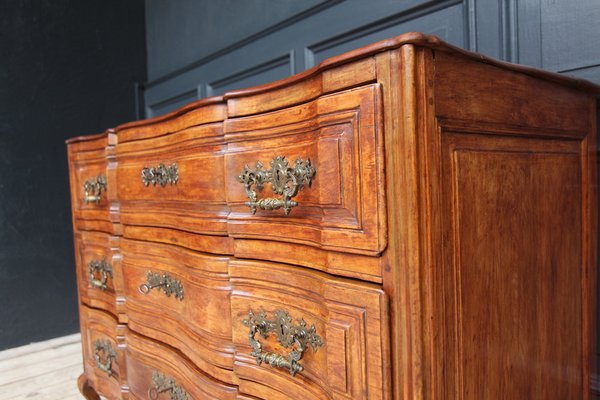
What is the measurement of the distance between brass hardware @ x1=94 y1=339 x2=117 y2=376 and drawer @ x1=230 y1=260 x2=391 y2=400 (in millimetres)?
671

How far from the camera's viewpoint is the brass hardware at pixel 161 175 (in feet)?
3.29

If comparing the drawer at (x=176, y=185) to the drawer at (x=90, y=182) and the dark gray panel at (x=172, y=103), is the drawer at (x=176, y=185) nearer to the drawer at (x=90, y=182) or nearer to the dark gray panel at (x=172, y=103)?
the drawer at (x=90, y=182)

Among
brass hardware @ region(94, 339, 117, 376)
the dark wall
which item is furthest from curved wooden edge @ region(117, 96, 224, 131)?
the dark wall

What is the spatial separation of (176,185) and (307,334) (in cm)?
46

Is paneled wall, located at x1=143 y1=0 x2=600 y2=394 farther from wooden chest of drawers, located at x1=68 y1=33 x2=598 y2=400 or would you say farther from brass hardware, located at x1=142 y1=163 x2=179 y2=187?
brass hardware, located at x1=142 y1=163 x2=179 y2=187

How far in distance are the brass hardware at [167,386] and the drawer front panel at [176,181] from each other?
1.23ft

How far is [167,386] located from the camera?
43.1 inches

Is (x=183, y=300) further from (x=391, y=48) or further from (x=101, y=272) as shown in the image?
(x=391, y=48)

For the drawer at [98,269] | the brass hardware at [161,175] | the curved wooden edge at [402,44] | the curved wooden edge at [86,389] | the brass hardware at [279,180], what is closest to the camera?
the curved wooden edge at [402,44]

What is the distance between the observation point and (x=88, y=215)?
56.0 inches

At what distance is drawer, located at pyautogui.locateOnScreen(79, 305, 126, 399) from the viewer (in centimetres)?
132

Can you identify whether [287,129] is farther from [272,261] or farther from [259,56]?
[259,56]

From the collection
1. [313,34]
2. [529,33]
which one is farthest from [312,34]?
[529,33]

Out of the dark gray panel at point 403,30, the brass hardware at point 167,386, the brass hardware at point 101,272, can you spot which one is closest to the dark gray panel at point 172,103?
the dark gray panel at point 403,30
